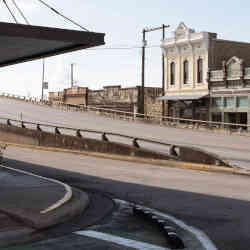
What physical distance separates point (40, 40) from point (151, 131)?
101ft

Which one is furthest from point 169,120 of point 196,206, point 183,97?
point 196,206

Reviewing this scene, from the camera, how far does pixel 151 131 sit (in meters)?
40.9

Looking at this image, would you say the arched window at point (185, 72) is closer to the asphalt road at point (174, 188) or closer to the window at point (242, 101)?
the window at point (242, 101)

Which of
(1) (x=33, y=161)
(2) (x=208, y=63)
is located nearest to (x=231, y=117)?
(2) (x=208, y=63)

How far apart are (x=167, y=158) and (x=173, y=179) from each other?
5.19 meters

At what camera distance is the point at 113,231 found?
28.1 feet

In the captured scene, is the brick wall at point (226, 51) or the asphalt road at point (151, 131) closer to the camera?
the asphalt road at point (151, 131)

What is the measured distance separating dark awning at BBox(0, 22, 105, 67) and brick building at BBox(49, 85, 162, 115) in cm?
4522

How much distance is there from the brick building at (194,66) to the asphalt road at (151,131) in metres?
6.28

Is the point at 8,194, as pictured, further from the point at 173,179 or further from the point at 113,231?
the point at 173,179

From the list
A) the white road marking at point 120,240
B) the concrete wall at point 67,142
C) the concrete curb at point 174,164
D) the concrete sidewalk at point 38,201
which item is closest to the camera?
the white road marking at point 120,240

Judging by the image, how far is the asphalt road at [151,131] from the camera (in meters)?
27.8

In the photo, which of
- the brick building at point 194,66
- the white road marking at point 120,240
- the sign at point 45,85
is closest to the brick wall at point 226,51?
the brick building at point 194,66

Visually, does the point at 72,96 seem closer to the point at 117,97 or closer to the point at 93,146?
the point at 117,97
